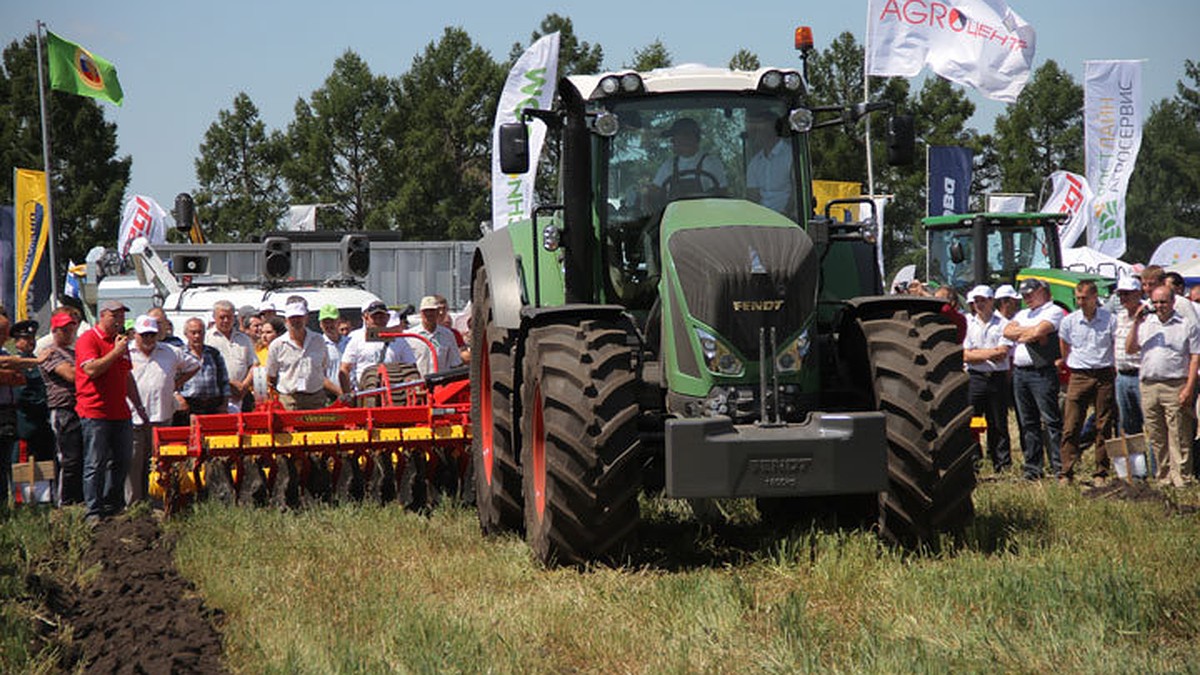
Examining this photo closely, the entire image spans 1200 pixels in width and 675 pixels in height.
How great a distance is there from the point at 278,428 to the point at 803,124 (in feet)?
15.3

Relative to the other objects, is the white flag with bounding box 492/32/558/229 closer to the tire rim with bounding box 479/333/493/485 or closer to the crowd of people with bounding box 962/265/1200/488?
the crowd of people with bounding box 962/265/1200/488

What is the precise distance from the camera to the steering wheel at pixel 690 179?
26.3 feet

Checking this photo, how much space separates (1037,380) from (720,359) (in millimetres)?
6092

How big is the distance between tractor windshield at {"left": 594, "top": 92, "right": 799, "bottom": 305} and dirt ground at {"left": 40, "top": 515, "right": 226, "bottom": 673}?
9.64 feet

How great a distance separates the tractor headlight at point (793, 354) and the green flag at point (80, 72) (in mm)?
17579

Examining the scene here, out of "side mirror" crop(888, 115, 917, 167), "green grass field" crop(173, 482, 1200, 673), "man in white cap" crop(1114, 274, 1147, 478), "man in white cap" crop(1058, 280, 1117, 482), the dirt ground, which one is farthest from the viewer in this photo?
"man in white cap" crop(1058, 280, 1117, 482)

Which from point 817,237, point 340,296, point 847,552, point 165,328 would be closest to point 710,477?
point 847,552

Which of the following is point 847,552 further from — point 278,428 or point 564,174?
point 278,428

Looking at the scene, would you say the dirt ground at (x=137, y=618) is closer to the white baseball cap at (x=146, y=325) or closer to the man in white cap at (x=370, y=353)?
the white baseball cap at (x=146, y=325)

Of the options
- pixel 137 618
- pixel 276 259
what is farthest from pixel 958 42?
pixel 137 618

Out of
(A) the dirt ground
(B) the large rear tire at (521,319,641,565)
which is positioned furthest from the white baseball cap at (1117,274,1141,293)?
(A) the dirt ground

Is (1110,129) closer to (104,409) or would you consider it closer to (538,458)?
(104,409)

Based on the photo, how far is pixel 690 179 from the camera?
26.4 feet

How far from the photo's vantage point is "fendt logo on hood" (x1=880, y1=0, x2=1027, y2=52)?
63.3 ft
